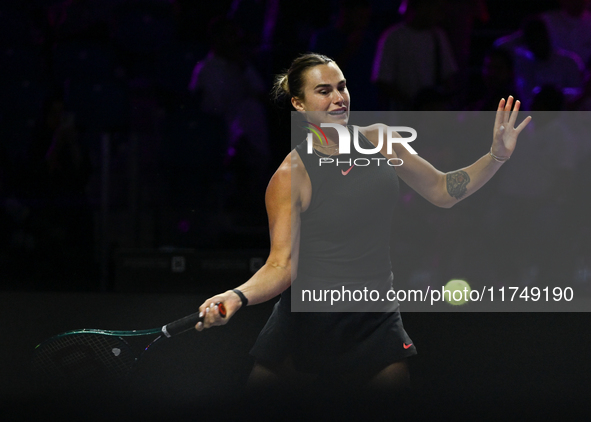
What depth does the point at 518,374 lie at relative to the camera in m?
2.63

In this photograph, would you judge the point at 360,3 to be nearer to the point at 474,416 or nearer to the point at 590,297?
the point at 590,297

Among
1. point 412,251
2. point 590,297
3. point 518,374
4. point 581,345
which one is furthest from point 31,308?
point 590,297

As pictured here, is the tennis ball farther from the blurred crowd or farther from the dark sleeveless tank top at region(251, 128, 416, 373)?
the dark sleeveless tank top at region(251, 128, 416, 373)

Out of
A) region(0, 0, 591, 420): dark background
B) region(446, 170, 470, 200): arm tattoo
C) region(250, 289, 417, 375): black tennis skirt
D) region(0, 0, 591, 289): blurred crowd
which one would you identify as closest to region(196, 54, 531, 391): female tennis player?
region(250, 289, 417, 375): black tennis skirt

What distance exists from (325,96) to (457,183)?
49 centimetres

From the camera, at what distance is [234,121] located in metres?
4.55

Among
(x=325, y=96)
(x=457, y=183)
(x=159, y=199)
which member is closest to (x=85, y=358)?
(x=325, y=96)

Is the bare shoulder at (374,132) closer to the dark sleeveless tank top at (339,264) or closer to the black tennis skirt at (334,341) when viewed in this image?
the dark sleeveless tank top at (339,264)

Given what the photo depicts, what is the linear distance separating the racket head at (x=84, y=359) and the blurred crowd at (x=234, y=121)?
216cm

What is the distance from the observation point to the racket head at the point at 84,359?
7.01 feet

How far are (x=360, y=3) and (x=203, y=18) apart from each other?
1349 mm

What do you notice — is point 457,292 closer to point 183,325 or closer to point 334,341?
point 334,341

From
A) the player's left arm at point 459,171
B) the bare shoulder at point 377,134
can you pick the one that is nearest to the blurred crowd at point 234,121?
the player's left arm at point 459,171

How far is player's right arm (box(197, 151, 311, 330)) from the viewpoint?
1.85 m
